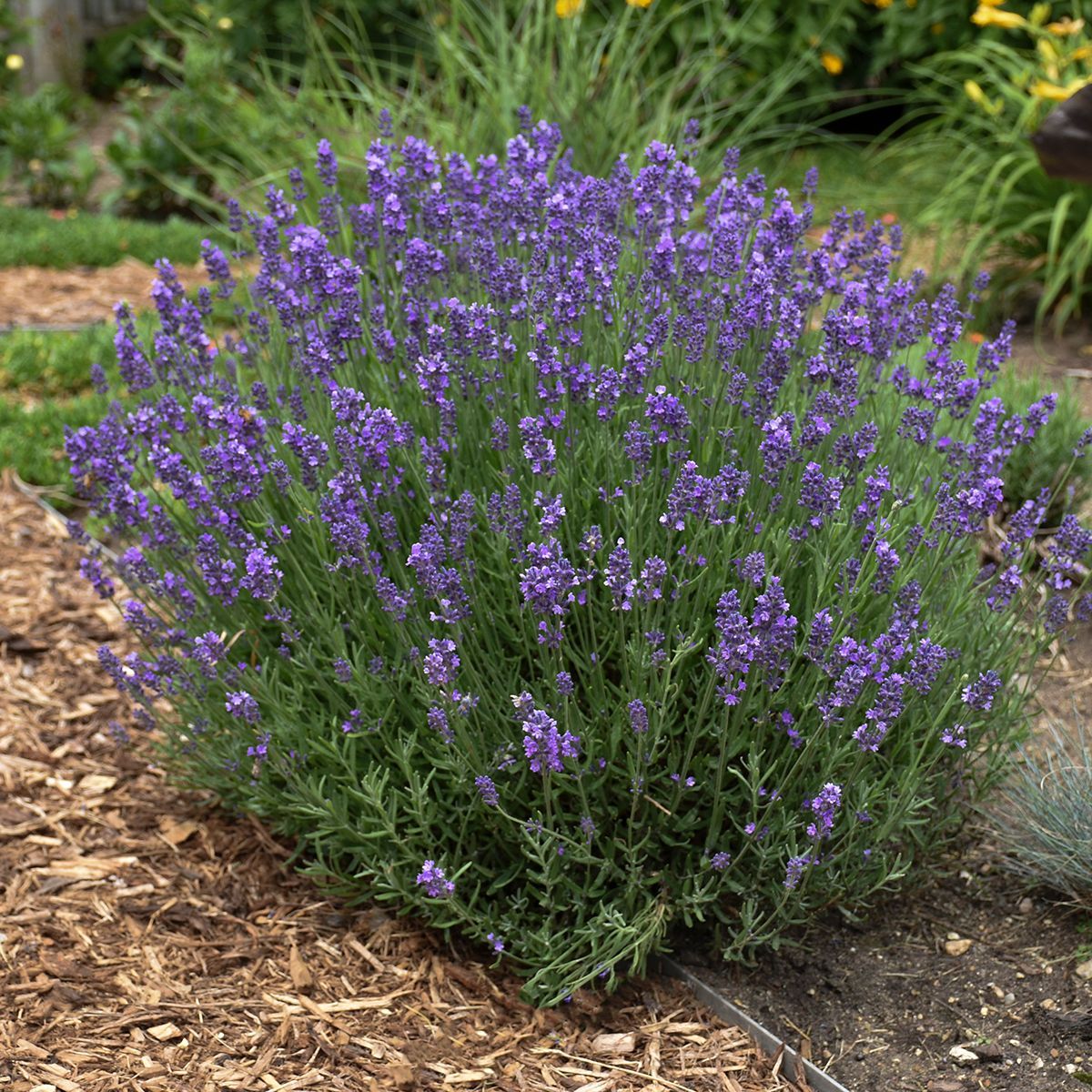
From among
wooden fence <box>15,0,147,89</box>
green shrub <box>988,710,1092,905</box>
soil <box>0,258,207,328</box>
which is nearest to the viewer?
green shrub <box>988,710,1092,905</box>

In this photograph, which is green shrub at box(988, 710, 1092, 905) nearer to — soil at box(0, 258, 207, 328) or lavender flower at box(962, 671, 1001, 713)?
lavender flower at box(962, 671, 1001, 713)

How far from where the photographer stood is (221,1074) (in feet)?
7.98

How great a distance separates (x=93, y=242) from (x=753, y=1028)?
280 inches

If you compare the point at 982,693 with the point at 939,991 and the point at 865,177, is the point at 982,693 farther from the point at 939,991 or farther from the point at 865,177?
the point at 865,177

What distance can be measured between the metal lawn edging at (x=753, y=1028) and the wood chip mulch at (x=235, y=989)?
24mm

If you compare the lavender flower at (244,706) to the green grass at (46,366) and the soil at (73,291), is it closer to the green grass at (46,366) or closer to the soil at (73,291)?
the green grass at (46,366)

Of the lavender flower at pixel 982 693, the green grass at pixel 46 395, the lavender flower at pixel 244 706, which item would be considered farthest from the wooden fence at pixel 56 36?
the lavender flower at pixel 982 693

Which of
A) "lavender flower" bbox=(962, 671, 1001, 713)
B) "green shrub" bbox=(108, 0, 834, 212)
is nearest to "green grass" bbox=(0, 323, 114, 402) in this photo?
"green shrub" bbox=(108, 0, 834, 212)

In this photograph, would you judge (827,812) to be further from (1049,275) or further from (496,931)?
(1049,275)

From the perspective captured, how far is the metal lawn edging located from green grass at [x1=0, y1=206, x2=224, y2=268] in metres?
6.26

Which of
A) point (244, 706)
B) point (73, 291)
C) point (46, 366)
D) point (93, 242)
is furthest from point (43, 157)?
point (244, 706)

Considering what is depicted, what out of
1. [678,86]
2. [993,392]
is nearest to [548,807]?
[993,392]

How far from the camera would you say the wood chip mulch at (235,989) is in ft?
8.14

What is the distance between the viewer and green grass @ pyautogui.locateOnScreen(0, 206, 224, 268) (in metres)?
8.12
